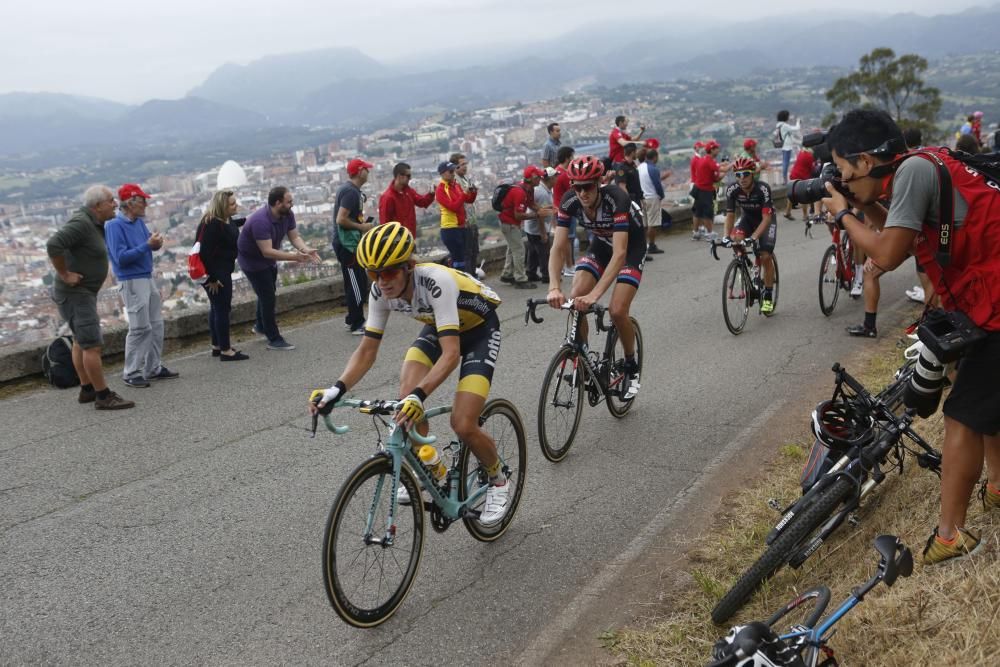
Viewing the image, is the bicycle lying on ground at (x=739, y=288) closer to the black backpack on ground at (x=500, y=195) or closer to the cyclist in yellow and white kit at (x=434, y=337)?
the black backpack on ground at (x=500, y=195)

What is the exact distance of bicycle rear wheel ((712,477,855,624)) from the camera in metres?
3.62

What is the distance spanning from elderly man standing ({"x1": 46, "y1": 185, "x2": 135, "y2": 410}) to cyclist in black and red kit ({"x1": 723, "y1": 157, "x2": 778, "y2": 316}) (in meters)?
7.38

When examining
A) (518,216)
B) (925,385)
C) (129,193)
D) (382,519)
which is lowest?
(382,519)

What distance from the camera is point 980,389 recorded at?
3.29 meters

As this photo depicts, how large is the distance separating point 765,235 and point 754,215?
1.17ft

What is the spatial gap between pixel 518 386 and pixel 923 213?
5.09 metres

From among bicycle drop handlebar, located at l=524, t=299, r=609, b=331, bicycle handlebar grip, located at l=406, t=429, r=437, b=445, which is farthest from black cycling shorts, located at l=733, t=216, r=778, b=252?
bicycle handlebar grip, located at l=406, t=429, r=437, b=445

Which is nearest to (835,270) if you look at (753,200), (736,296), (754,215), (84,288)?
(754,215)

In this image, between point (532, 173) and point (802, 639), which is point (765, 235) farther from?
point (802, 639)

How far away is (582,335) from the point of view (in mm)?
6324

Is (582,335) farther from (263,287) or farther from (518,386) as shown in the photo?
(263,287)

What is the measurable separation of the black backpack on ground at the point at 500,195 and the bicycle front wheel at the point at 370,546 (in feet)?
30.0

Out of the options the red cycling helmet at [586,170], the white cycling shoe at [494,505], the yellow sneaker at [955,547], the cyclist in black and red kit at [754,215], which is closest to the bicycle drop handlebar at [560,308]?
the red cycling helmet at [586,170]

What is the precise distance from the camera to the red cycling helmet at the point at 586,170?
20.9 ft
